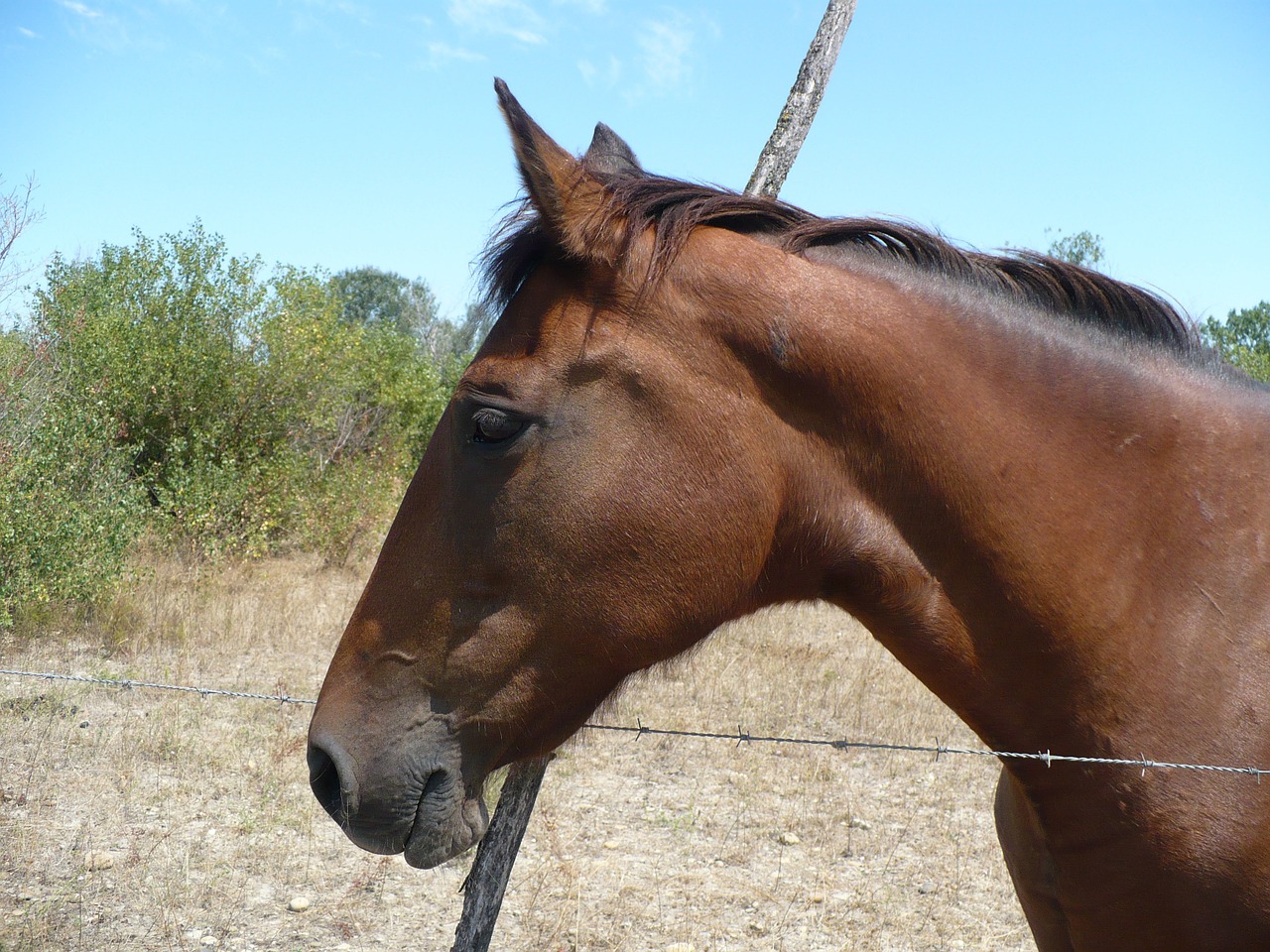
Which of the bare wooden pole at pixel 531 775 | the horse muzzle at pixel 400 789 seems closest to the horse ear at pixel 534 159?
the horse muzzle at pixel 400 789

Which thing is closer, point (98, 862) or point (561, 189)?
point (561, 189)

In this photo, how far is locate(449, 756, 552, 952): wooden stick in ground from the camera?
309cm

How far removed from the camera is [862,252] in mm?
1819

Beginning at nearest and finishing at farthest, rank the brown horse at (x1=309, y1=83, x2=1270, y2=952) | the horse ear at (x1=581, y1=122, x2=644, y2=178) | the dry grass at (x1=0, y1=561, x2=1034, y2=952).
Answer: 1. the brown horse at (x1=309, y1=83, x2=1270, y2=952)
2. the horse ear at (x1=581, y1=122, x2=644, y2=178)
3. the dry grass at (x1=0, y1=561, x2=1034, y2=952)

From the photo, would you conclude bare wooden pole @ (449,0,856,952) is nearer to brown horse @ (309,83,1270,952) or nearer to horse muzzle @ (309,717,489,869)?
horse muzzle @ (309,717,489,869)

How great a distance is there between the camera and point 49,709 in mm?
6148

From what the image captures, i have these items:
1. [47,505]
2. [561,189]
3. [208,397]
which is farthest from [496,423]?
[208,397]

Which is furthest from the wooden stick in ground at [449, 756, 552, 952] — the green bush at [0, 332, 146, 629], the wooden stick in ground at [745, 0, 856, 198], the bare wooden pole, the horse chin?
the green bush at [0, 332, 146, 629]

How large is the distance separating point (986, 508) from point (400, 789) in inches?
47.3

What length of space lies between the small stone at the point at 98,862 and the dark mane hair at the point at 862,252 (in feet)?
13.3

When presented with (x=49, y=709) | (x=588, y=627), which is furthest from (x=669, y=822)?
(x=49, y=709)

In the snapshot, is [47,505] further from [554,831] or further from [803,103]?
[803,103]

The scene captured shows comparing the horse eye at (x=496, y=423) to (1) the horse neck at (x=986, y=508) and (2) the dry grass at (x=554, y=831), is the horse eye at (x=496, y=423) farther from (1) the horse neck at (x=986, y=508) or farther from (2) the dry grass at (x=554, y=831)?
(2) the dry grass at (x=554, y=831)

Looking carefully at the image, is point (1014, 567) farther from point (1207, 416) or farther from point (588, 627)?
point (588, 627)
